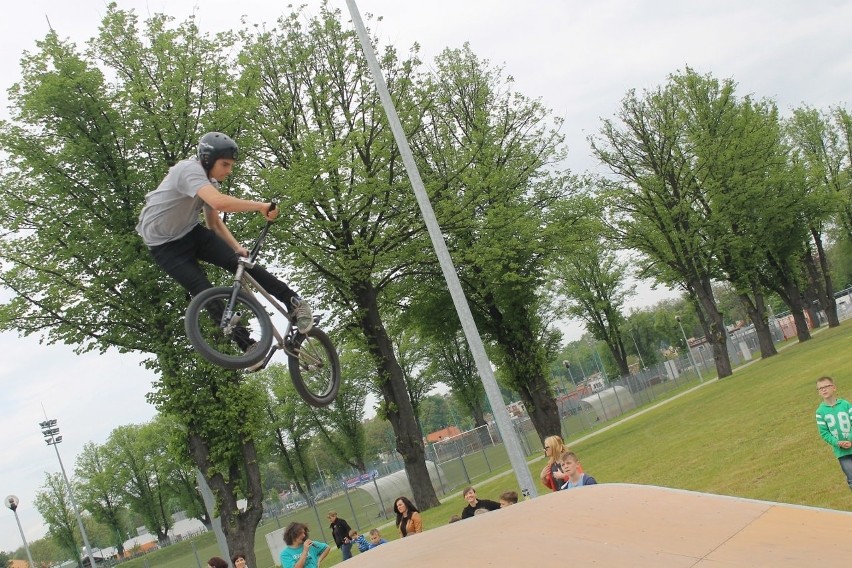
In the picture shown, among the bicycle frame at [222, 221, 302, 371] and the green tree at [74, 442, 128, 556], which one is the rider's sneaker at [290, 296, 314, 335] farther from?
the green tree at [74, 442, 128, 556]

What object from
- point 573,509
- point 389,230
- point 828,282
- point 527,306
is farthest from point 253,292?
point 828,282

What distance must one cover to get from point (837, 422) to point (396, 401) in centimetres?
1786

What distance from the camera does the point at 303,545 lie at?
31.8ft

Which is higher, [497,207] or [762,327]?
[497,207]

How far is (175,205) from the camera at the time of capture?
6.25m

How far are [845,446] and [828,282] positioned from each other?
52.6 meters

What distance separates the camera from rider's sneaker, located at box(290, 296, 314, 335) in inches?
282

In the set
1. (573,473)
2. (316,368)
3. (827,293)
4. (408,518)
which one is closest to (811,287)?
(827,293)

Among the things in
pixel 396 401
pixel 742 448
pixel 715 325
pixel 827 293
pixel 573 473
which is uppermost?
pixel 396 401

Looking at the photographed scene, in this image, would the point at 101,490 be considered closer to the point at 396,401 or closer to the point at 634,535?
the point at 396,401

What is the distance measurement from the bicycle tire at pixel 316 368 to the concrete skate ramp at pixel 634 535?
5.82ft

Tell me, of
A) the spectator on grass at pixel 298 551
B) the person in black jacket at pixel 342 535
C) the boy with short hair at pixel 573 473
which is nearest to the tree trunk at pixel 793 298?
the person in black jacket at pixel 342 535

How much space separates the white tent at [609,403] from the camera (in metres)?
51.5

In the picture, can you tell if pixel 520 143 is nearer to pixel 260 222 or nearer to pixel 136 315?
pixel 260 222
